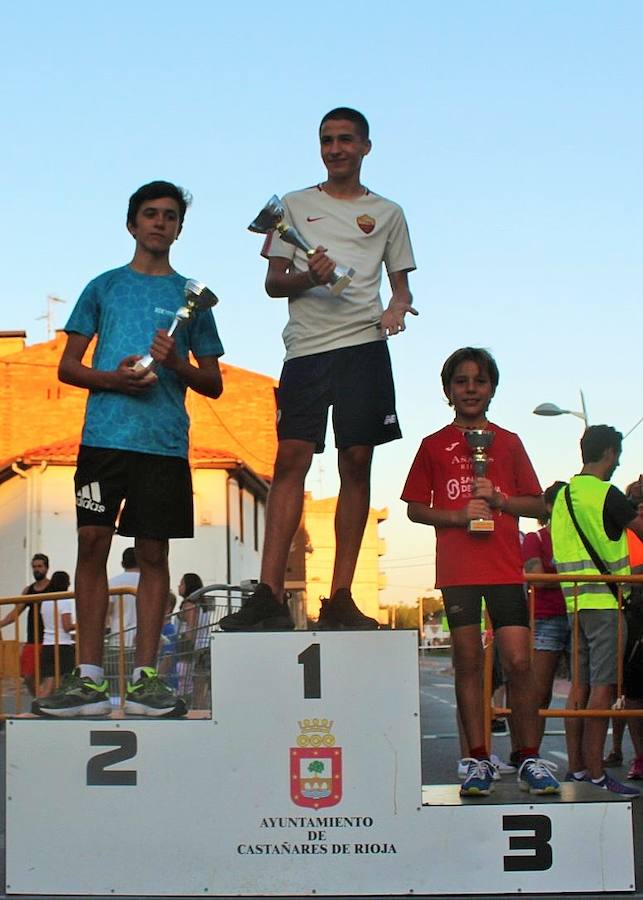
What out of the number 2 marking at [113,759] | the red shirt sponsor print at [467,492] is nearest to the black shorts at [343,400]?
the red shirt sponsor print at [467,492]

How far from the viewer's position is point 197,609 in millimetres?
9031

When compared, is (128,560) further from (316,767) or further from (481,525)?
(316,767)

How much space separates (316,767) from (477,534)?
1351 millimetres

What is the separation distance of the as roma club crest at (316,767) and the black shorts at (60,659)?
6.50 metres

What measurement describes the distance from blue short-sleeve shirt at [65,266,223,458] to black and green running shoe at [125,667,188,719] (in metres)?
0.97

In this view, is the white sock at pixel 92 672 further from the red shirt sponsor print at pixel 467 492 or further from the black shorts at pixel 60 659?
the black shorts at pixel 60 659

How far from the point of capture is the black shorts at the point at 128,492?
225 inches

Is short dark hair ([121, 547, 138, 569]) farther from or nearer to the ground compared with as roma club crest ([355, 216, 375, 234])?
nearer to the ground

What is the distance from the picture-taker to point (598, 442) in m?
8.16

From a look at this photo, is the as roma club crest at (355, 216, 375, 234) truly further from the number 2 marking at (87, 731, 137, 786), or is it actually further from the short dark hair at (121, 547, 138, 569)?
the short dark hair at (121, 547, 138, 569)

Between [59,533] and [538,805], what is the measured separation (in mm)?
38213

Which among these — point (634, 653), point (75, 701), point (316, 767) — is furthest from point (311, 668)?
point (634, 653)

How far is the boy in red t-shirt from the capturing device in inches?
228

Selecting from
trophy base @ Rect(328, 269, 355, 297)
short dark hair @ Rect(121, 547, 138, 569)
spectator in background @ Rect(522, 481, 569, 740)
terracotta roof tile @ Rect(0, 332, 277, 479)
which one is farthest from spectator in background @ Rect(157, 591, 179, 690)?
terracotta roof tile @ Rect(0, 332, 277, 479)
